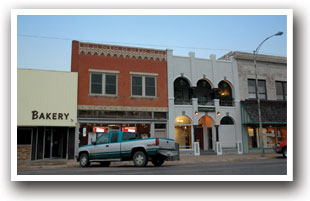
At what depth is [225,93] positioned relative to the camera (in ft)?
81.8

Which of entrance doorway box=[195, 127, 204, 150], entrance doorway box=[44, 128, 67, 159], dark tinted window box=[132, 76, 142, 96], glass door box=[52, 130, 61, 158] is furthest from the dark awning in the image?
glass door box=[52, 130, 61, 158]

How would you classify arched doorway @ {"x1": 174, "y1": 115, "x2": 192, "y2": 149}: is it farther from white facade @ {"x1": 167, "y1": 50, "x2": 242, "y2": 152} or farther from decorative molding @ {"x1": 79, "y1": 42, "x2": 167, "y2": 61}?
decorative molding @ {"x1": 79, "y1": 42, "x2": 167, "y2": 61}

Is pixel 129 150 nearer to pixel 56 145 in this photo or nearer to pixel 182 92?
pixel 56 145

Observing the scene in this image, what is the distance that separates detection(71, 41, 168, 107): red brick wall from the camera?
2072cm

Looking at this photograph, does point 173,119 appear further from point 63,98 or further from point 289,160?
point 289,160

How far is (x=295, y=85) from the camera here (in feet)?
25.7

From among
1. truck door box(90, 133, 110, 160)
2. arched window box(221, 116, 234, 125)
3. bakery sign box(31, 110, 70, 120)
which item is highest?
bakery sign box(31, 110, 70, 120)

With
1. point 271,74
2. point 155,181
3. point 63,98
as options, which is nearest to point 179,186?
point 155,181

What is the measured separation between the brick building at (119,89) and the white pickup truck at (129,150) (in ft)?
19.8

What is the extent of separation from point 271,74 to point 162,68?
36.2 feet

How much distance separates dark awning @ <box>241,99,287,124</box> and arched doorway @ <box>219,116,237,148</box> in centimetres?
115

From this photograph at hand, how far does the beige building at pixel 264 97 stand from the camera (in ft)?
79.5

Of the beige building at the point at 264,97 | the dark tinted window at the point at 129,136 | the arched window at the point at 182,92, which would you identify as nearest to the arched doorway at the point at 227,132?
the beige building at the point at 264,97

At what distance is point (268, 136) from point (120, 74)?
1475 cm
